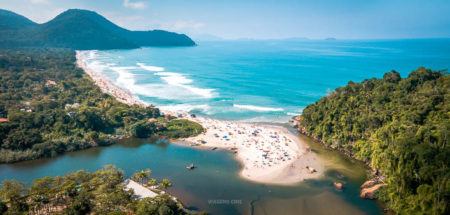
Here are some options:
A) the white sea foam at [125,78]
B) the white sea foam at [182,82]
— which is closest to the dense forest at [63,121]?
the white sea foam at [125,78]

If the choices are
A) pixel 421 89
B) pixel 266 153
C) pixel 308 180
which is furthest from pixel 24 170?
pixel 421 89

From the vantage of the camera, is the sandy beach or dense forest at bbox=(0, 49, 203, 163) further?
dense forest at bbox=(0, 49, 203, 163)

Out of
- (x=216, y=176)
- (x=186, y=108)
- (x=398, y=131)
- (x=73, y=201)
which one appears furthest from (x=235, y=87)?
(x=73, y=201)

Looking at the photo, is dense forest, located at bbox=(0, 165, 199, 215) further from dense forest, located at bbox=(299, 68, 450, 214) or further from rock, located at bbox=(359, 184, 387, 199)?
dense forest, located at bbox=(299, 68, 450, 214)

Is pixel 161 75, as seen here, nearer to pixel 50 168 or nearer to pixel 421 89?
pixel 50 168

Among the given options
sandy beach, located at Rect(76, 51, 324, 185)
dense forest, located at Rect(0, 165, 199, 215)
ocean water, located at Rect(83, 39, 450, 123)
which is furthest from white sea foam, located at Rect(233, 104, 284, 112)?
dense forest, located at Rect(0, 165, 199, 215)

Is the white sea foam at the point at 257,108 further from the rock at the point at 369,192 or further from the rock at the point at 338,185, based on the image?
the rock at the point at 369,192
